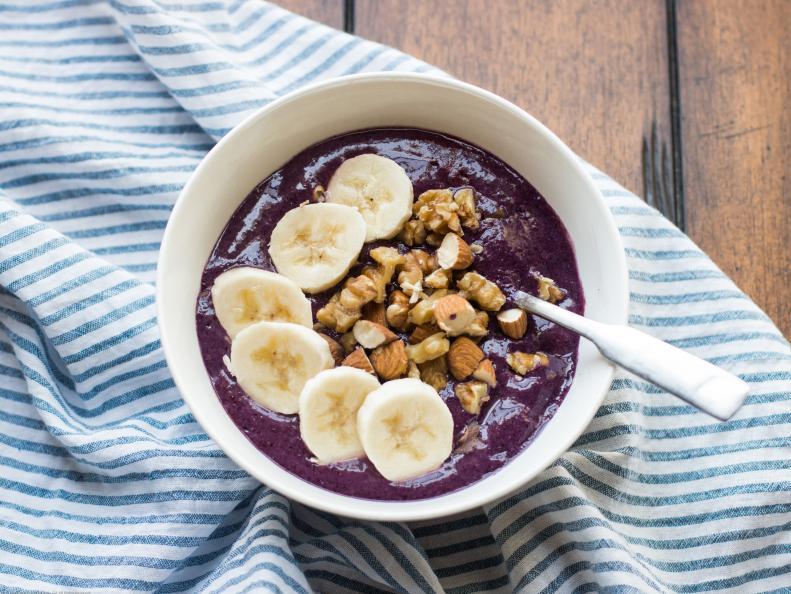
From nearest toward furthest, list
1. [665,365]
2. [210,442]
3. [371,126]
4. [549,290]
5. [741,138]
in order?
[665,365]
[549,290]
[371,126]
[210,442]
[741,138]

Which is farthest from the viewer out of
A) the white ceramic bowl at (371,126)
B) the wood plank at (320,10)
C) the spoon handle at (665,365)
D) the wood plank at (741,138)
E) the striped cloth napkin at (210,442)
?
the wood plank at (320,10)

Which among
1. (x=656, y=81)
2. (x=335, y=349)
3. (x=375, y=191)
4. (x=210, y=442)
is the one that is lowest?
(x=210, y=442)

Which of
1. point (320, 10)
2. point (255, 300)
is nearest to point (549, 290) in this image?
point (255, 300)

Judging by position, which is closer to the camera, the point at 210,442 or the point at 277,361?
the point at 277,361

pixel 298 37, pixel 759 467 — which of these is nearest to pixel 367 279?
pixel 298 37

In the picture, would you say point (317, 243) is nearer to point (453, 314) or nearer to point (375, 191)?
point (375, 191)

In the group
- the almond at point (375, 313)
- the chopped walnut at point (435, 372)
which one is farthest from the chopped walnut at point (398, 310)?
the chopped walnut at point (435, 372)

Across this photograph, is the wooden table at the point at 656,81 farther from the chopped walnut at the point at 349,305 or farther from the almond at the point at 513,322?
the chopped walnut at the point at 349,305
